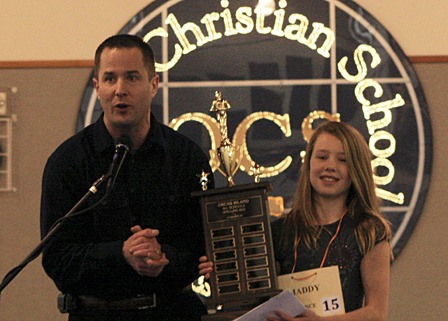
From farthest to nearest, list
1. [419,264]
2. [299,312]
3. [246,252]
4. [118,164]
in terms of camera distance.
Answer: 1. [419,264]
2. [246,252]
3. [299,312]
4. [118,164]

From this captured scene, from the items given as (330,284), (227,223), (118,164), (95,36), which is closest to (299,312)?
(330,284)

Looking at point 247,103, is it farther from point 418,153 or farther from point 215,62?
point 418,153

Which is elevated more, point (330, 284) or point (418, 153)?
point (418, 153)

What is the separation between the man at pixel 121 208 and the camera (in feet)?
8.16

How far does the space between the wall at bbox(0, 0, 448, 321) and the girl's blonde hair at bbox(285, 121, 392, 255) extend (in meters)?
1.79

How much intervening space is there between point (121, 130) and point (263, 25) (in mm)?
2054

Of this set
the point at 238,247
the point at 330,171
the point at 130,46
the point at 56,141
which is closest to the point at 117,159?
the point at 130,46

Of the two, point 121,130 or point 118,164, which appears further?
point 121,130

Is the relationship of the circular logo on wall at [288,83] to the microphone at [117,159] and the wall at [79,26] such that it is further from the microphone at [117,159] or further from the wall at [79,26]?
the microphone at [117,159]

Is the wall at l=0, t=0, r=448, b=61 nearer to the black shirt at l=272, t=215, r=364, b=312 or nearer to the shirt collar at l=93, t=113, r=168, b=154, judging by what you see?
the shirt collar at l=93, t=113, r=168, b=154

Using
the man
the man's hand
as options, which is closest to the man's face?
the man

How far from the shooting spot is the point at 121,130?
2588 millimetres

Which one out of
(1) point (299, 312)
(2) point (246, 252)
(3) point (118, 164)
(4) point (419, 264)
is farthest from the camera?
(4) point (419, 264)

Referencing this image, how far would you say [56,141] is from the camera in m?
4.43
